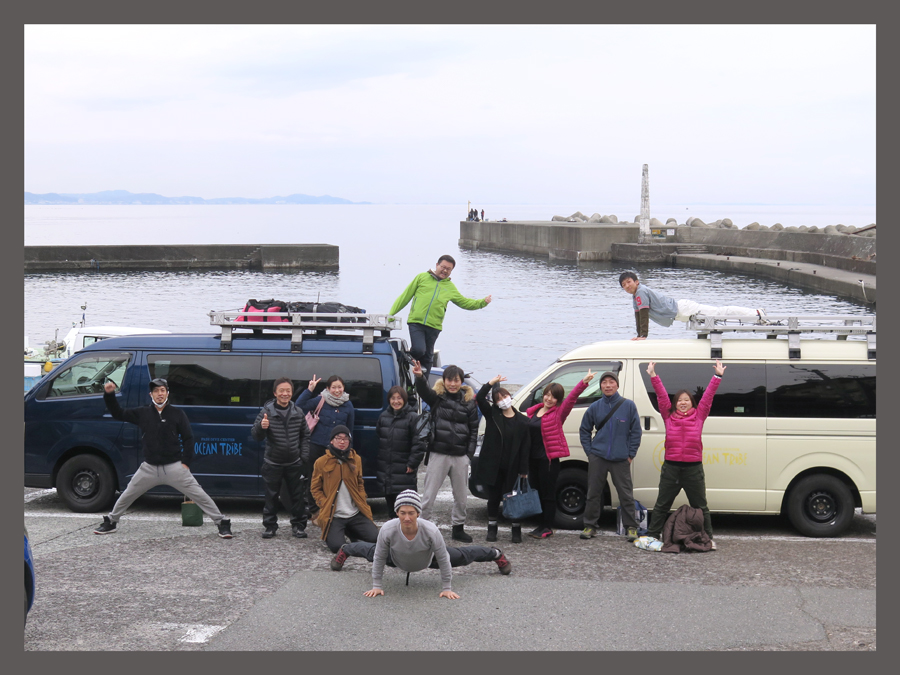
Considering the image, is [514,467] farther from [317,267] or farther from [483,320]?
[317,267]

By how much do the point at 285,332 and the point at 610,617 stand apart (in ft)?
17.6

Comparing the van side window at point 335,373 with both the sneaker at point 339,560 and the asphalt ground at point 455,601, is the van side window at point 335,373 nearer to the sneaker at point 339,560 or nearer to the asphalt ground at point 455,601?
the asphalt ground at point 455,601

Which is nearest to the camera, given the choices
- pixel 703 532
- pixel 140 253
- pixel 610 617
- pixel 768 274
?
pixel 610 617

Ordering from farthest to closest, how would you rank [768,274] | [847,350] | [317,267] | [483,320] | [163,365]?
[317,267] < [768,274] < [483,320] < [163,365] < [847,350]

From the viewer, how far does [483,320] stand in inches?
2025

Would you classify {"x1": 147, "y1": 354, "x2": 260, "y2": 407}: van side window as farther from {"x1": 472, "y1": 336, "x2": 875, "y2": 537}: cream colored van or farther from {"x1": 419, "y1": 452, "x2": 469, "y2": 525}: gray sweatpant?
{"x1": 472, "y1": 336, "x2": 875, "y2": 537}: cream colored van

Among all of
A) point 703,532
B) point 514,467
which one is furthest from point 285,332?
point 703,532

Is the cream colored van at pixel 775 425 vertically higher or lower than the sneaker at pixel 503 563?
higher

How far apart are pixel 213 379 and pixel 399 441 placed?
2421mm

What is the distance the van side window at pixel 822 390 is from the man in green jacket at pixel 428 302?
399 centimetres

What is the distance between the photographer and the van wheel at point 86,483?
10.9m

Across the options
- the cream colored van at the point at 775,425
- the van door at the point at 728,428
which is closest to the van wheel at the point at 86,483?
Answer: the cream colored van at the point at 775,425

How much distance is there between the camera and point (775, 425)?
10148 millimetres

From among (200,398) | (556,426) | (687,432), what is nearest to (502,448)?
(556,426)
